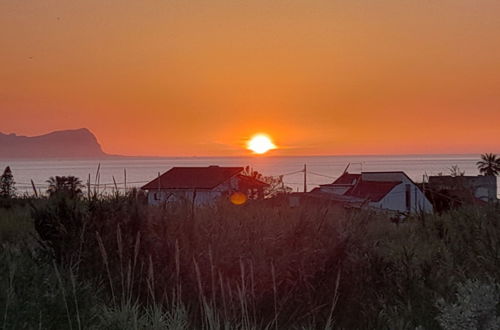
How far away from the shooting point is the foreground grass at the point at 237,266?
6707mm

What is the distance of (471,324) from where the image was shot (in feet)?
14.7

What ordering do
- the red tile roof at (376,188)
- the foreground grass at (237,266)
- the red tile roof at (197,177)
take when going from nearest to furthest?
the foreground grass at (237,266) < the red tile roof at (376,188) < the red tile roof at (197,177)

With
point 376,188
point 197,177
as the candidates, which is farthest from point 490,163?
point 197,177

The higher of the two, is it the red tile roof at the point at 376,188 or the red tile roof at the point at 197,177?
the red tile roof at the point at 197,177

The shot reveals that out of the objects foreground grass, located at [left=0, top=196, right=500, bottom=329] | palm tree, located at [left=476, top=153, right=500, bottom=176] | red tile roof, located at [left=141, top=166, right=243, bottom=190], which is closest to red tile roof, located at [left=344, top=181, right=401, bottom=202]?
red tile roof, located at [left=141, top=166, right=243, bottom=190]

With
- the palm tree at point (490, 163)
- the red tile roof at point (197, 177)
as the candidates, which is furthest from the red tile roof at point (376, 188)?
the palm tree at point (490, 163)

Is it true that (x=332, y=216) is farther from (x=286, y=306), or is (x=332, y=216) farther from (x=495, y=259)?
(x=495, y=259)

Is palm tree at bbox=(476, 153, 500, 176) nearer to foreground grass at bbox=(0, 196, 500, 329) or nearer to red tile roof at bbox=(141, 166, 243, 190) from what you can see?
red tile roof at bbox=(141, 166, 243, 190)

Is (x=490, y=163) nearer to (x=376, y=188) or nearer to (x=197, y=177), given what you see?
(x=376, y=188)

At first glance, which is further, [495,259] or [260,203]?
[260,203]

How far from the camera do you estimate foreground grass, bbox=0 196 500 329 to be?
671 cm

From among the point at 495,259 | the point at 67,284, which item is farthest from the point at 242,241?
the point at 495,259

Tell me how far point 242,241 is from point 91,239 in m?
1.97

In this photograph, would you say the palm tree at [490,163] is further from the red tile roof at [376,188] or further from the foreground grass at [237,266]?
the foreground grass at [237,266]
